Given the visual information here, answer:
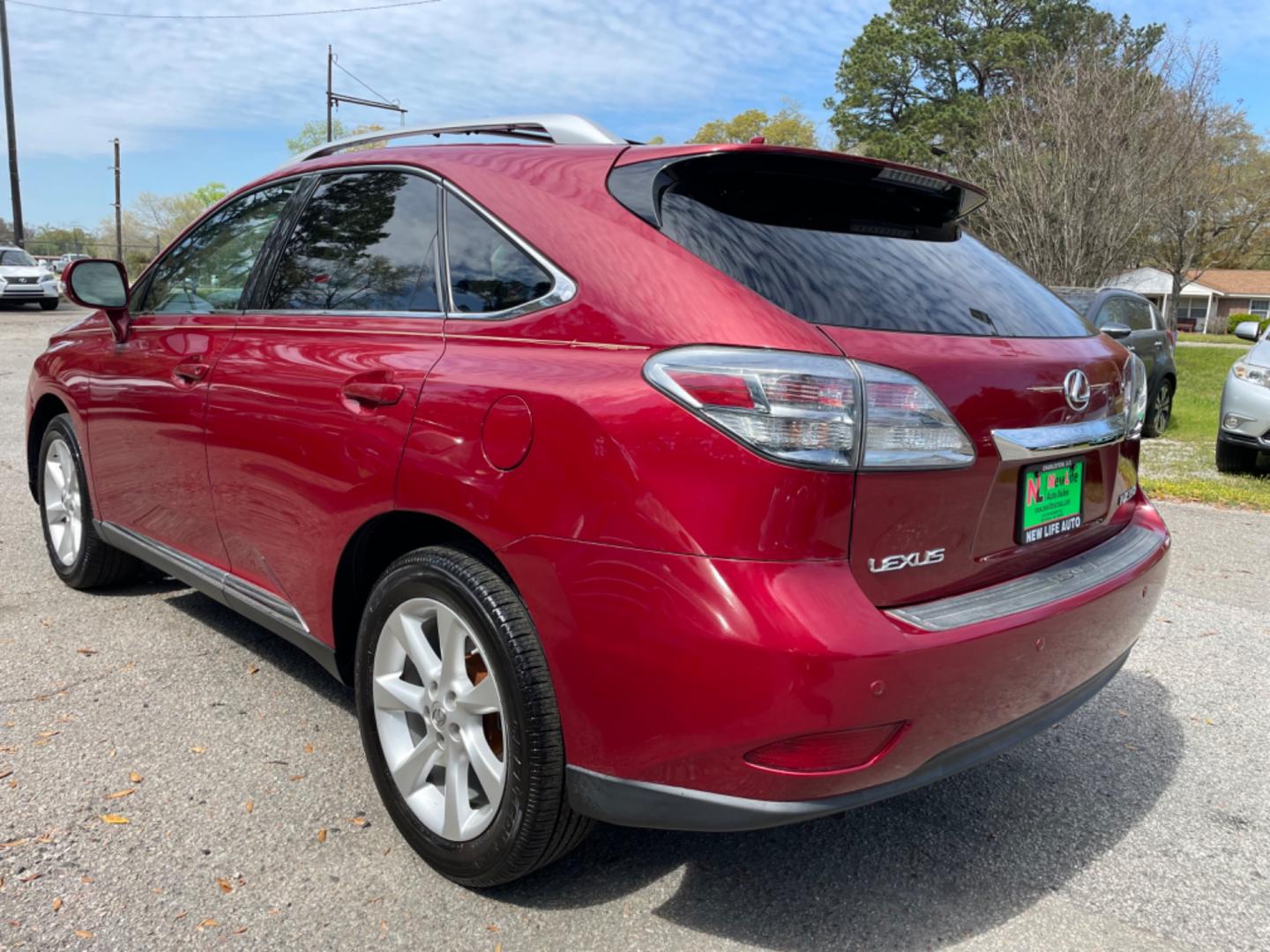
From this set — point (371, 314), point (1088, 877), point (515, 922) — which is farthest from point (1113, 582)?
point (371, 314)

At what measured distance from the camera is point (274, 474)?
9.47 ft

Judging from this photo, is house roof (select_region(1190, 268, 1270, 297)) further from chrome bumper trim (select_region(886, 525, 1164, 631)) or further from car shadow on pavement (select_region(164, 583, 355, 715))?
car shadow on pavement (select_region(164, 583, 355, 715))

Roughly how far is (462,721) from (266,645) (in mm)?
1926

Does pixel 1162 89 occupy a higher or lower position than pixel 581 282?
higher

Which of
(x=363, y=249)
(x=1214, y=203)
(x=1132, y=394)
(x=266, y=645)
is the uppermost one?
(x=1214, y=203)

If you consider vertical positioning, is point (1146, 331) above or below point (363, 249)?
below

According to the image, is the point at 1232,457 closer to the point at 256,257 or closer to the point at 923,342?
the point at 923,342

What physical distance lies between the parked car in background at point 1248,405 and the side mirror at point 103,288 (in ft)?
26.8

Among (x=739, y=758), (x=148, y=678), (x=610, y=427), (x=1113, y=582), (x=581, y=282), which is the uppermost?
(x=581, y=282)

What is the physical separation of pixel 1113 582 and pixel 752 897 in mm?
1156

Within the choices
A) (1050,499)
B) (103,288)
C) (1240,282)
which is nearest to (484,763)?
(1050,499)

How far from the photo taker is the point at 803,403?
192cm

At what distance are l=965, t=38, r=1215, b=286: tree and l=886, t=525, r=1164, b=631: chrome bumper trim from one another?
20.6 metres

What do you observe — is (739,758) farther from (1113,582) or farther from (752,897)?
(1113,582)
